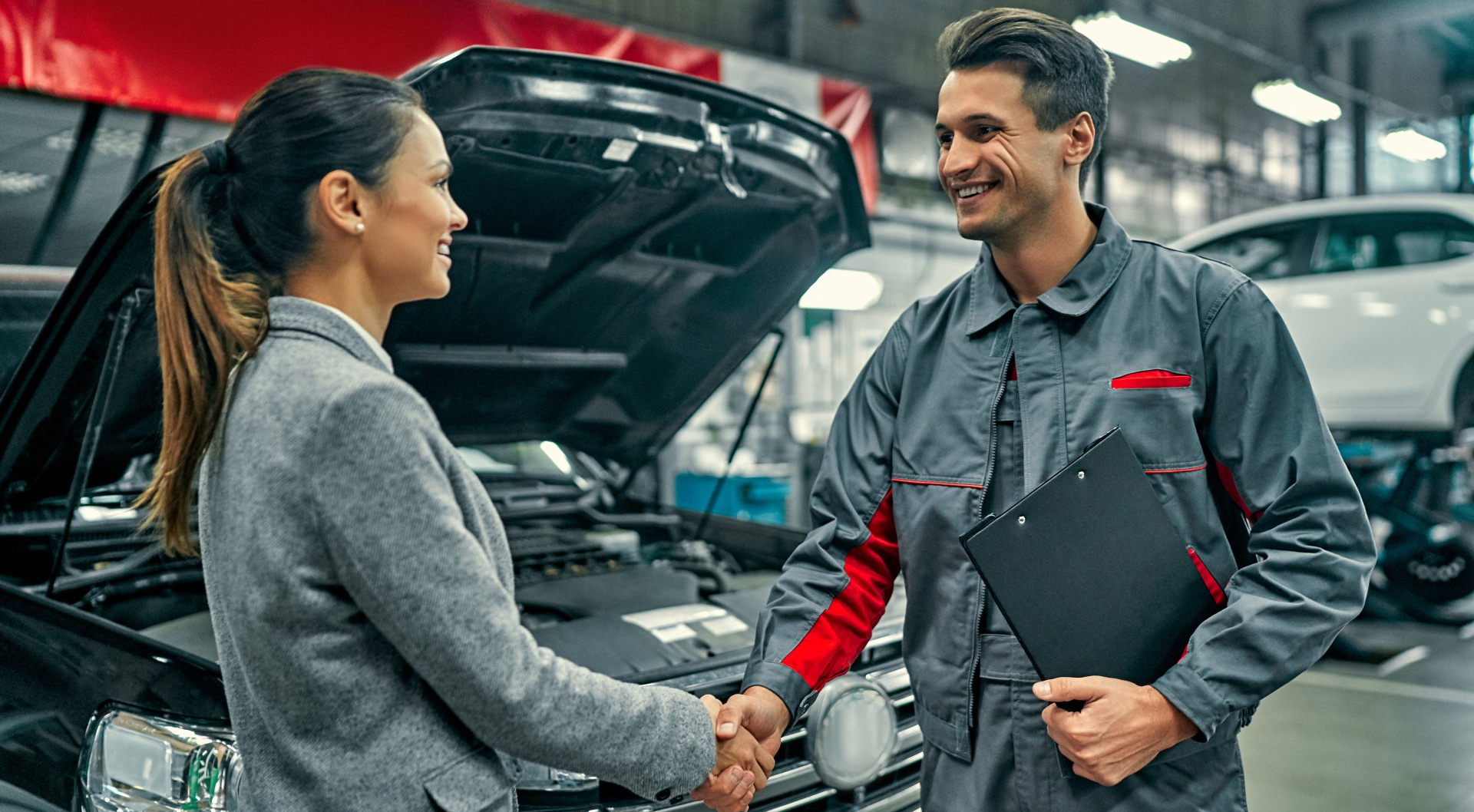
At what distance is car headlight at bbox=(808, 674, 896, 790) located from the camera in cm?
170

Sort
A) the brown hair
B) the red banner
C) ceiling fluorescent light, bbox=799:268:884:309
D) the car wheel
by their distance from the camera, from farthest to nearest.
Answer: ceiling fluorescent light, bbox=799:268:884:309, the car wheel, the red banner, the brown hair

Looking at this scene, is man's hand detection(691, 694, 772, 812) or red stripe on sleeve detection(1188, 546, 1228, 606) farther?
man's hand detection(691, 694, 772, 812)

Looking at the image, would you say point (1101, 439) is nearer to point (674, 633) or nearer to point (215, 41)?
point (674, 633)

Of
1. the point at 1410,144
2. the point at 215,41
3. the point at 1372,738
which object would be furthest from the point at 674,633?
the point at 1410,144

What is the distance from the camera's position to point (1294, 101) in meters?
10.3

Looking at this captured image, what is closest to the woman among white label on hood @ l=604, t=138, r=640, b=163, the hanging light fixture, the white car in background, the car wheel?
white label on hood @ l=604, t=138, r=640, b=163

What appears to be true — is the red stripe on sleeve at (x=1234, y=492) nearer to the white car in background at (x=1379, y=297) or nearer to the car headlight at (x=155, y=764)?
the car headlight at (x=155, y=764)

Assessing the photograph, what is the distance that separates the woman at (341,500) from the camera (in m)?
0.88

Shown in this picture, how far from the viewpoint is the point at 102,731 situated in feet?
4.88

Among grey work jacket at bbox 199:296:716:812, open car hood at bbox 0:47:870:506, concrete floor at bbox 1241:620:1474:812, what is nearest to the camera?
grey work jacket at bbox 199:296:716:812

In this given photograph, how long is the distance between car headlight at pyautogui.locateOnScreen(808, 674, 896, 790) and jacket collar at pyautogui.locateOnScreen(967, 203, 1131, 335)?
669mm

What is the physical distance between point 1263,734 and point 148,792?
3.76 meters

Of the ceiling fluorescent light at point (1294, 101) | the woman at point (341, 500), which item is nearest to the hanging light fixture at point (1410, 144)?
the ceiling fluorescent light at point (1294, 101)

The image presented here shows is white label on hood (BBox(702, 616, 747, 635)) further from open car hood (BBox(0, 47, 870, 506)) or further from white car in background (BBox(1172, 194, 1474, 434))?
white car in background (BBox(1172, 194, 1474, 434))
